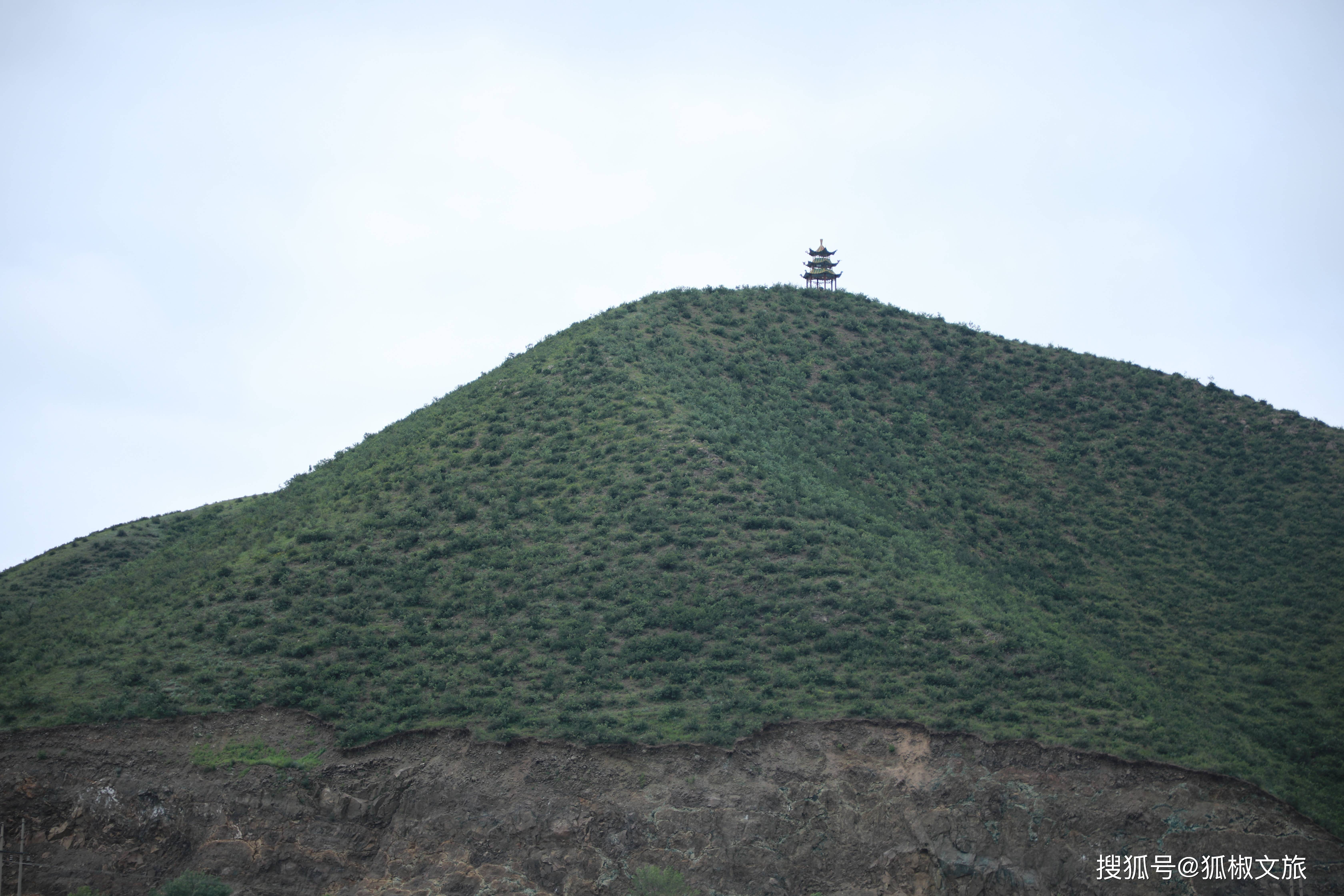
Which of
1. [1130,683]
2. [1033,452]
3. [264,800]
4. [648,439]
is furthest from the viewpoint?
[1033,452]

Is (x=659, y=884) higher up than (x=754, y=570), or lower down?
lower down

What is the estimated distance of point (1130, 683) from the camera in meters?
24.4

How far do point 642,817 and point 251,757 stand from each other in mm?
9517

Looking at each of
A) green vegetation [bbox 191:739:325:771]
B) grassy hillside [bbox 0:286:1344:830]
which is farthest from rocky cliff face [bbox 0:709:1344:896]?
grassy hillside [bbox 0:286:1344:830]

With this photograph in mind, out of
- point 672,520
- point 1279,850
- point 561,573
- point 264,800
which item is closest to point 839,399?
point 672,520

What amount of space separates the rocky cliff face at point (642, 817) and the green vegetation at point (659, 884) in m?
0.20

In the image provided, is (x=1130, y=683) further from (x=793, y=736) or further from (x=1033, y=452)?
(x=1033, y=452)

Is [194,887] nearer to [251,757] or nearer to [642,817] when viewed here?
[251,757]

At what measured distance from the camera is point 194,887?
19688mm

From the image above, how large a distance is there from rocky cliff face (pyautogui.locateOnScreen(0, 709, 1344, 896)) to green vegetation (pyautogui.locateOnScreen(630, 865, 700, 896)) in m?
0.20

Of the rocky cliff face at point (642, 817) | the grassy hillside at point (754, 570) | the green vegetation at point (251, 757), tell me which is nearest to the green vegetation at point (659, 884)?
the rocky cliff face at point (642, 817)

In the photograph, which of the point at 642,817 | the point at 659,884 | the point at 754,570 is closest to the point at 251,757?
the point at 642,817

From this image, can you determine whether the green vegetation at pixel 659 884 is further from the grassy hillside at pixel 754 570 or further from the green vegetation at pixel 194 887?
the green vegetation at pixel 194 887

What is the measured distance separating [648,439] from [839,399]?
35.1 feet
